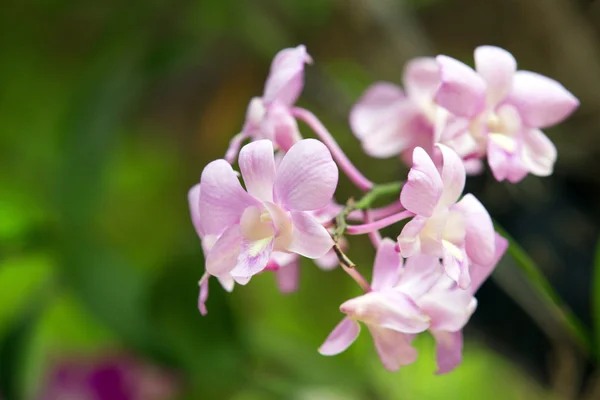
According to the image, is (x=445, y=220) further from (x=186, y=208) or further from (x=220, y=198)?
(x=186, y=208)

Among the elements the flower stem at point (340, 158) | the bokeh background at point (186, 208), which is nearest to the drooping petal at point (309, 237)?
the flower stem at point (340, 158)

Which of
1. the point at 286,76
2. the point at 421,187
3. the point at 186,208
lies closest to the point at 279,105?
the point at 286,76

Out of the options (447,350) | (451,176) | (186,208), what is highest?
(451,176)

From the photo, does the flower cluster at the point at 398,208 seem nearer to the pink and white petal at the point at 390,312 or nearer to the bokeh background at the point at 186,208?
the pink and white petal at the point at 390,312

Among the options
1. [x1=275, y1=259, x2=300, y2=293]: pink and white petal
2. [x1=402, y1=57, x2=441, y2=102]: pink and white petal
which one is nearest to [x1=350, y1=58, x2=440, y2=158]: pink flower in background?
[x1=402, y1=57, x2=441, y2=102]: pink and white petal

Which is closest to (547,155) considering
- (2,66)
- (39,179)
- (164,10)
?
(164,10)

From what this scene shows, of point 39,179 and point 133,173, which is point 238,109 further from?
point 39,179
